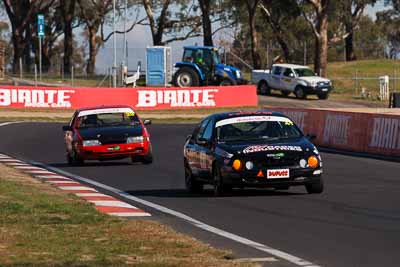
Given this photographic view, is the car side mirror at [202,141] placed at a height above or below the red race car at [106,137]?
above

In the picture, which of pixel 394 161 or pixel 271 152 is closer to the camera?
pixel 271 152

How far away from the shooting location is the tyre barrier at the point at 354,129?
94.4ft

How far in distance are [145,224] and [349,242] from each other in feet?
9.39

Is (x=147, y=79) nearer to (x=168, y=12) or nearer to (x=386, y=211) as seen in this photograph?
(x=168, y=12)

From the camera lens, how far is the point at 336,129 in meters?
32.8

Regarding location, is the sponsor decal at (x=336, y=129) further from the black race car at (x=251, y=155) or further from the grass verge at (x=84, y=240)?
the grass verge at (x=84, y=240)

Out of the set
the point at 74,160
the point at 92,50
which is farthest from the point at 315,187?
the point at 92,50

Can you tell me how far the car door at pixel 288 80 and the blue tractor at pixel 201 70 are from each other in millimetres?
3803

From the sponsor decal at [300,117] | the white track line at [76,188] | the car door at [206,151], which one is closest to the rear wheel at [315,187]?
the car door at [206,151]

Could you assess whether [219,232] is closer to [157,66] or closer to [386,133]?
[386,133]

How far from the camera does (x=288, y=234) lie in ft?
42.7

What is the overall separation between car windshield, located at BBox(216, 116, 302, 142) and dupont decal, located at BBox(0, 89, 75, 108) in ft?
132

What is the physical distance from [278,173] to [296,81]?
47914 millimetres

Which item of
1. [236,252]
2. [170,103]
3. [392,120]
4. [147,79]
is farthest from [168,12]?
[236,252]
